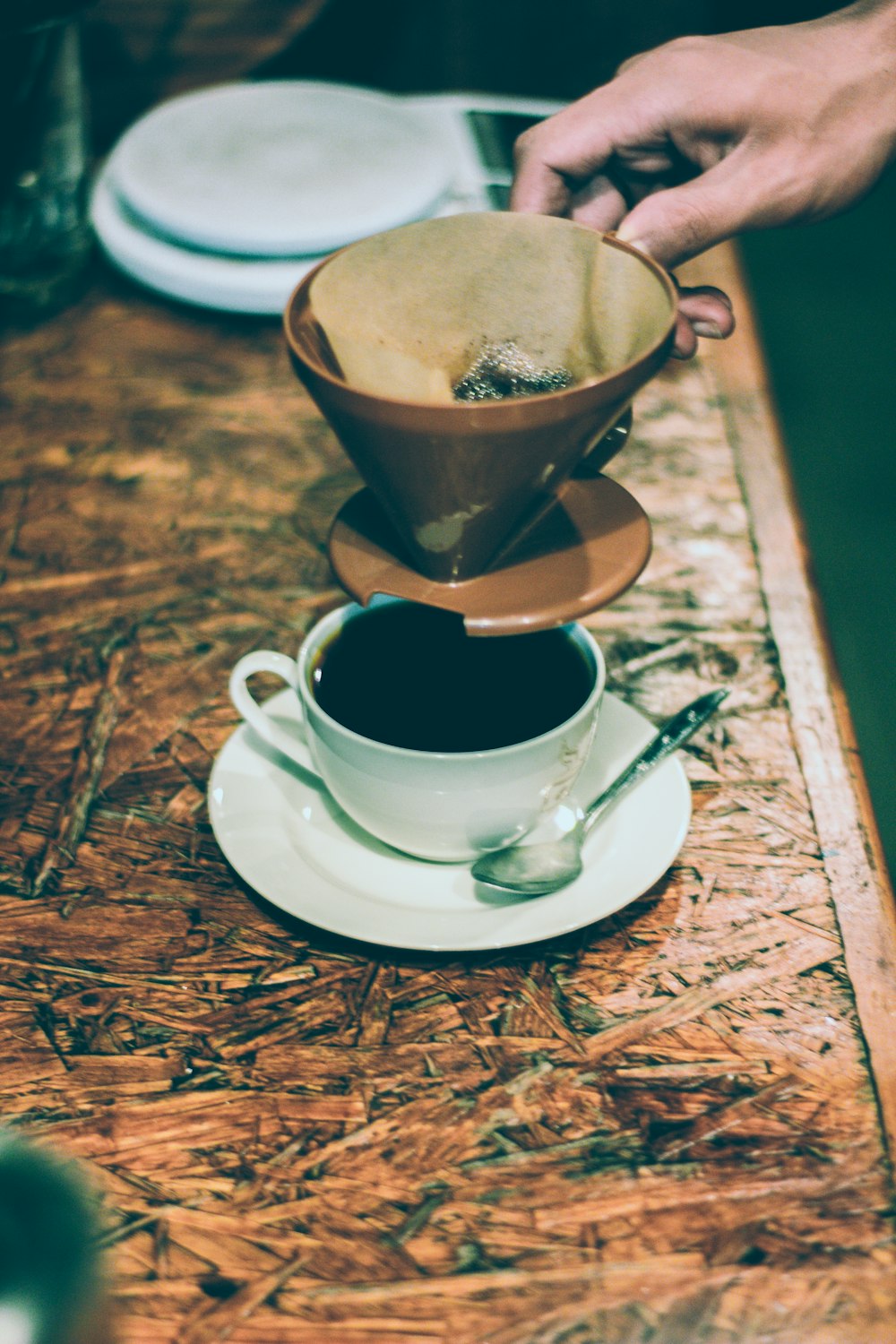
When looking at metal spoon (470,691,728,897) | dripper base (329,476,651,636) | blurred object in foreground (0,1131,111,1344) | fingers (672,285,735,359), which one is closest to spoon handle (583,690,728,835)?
metal spoon (470,691,728,897)

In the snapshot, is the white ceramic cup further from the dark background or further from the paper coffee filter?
the dark background

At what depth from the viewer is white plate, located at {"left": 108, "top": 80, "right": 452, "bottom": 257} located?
42.9 inches

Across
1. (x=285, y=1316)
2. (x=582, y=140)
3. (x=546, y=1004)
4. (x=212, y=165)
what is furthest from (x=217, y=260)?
(x=285, y=1316)

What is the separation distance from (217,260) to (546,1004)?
2.84ft

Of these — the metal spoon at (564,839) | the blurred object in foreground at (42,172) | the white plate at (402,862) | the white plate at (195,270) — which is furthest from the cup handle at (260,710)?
the blurred object in foreground at (42,172)

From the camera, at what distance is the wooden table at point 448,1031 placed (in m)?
0.45

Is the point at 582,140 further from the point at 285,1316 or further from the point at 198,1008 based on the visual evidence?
the point at 285,1316

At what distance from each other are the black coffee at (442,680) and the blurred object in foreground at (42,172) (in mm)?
713

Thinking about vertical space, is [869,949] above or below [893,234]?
above

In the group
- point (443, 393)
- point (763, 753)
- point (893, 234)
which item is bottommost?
point (893, 234)

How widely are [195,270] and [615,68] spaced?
1.25 meters

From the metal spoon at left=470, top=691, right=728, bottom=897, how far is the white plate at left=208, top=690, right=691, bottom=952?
0.04ft

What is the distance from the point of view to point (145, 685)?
0.79m

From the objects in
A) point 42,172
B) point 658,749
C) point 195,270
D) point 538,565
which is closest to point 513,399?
point 538,565
